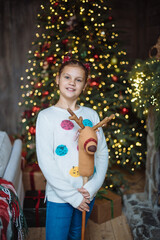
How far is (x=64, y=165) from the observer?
1.34 meters

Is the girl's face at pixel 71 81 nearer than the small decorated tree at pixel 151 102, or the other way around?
the girl's face at pixel 71 81

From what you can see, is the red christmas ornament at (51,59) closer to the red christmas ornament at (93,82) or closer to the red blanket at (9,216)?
the red christmas ornament at (93,82)

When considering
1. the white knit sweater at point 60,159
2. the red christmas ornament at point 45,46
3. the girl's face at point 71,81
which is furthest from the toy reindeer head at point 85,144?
the red christmas ornament at point 45,46

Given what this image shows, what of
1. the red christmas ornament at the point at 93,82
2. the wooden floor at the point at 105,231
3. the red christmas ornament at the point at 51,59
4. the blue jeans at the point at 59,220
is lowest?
the wooden floor at the point at 105,231

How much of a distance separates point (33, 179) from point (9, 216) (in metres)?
1.26

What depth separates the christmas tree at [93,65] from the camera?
8.32ft

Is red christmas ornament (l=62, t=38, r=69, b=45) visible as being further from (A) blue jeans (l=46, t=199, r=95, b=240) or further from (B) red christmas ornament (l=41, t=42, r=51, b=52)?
(A) blue jeans (l=46, t=199, r=95, b=240)

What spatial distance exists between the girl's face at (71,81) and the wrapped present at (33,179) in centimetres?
141

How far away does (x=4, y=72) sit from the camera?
447 centimetres

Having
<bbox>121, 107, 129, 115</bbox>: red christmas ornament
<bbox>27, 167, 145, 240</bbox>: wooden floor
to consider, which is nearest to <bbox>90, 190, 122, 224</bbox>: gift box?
<bbox>27, 167, 145, 240</bbox>: wooden floor

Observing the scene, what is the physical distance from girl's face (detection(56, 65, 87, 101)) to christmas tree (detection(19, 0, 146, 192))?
1.01 metres

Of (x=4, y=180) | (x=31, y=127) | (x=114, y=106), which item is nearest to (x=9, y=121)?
(x=31, y=127)

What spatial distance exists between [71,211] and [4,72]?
11.8 ft

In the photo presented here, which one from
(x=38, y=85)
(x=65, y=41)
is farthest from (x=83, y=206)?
(x=65, y=41)
